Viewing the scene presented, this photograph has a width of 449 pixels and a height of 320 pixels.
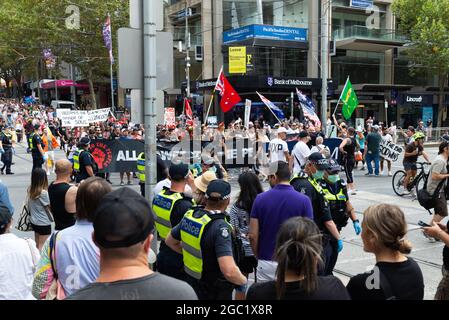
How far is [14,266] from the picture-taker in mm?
3336

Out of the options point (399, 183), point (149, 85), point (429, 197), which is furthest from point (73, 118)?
point (429, 197)

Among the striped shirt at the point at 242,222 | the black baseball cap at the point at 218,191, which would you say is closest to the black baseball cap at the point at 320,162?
the striped shirt at the point at 242,222

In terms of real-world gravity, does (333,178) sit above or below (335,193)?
above

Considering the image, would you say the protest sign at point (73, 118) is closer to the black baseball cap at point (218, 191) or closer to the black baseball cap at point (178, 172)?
the black baseball cap at point (178, 172)

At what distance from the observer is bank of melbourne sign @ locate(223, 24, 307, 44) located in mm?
34469

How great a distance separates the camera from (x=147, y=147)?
5.39m

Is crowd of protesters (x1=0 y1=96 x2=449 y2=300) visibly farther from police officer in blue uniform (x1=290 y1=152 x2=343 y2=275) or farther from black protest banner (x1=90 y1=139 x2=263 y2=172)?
black protest banner (x1=90 y1=139 x2=263 y2=172)

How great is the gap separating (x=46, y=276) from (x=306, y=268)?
189cm

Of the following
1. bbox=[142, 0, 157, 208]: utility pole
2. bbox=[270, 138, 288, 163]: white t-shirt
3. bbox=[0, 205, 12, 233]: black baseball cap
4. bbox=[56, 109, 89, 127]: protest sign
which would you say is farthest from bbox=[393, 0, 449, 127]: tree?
bbox=[0, 205, 12, 233]: black baseball cap

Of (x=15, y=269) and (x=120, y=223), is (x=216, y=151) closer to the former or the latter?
(x=15, y=269)

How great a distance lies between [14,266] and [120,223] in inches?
64.1

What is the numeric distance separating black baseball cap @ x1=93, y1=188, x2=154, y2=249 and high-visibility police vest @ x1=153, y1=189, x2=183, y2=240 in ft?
8.36

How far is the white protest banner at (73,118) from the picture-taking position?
1820cm
